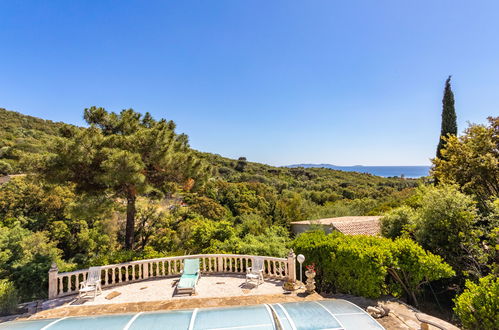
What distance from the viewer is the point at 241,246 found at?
32.8 ft

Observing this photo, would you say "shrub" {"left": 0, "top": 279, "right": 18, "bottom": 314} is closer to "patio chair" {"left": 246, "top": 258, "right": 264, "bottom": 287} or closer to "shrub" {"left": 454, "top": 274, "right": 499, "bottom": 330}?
"patio chair" {"left": 246, "top": 258, "right": 264, "bottom": 287}

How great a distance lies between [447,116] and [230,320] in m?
19.2

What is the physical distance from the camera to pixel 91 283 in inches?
276

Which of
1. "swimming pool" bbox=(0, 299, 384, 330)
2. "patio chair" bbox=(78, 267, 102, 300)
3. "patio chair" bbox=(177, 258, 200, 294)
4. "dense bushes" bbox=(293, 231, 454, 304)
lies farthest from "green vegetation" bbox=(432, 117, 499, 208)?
"patio chair" bbox=(78, 267, 102, 300)

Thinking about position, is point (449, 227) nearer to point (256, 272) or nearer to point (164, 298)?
point (256, 272)

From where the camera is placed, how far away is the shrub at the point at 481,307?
423 centimetres

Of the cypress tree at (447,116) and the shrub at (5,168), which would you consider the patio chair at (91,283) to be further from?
the shrub at (5,168)

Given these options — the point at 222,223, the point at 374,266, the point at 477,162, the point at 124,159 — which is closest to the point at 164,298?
the point at 124,159

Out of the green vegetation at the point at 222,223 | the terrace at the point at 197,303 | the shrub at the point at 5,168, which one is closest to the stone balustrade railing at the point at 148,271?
the terrace at the point at 197,303

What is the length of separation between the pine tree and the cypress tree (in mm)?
16261

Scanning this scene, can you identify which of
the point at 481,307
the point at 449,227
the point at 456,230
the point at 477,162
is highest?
the point at 477,162

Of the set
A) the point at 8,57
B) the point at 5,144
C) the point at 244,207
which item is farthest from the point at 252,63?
the point at 5,144

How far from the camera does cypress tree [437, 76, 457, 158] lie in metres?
15.5

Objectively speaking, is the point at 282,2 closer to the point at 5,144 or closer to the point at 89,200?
the point at 89,200
